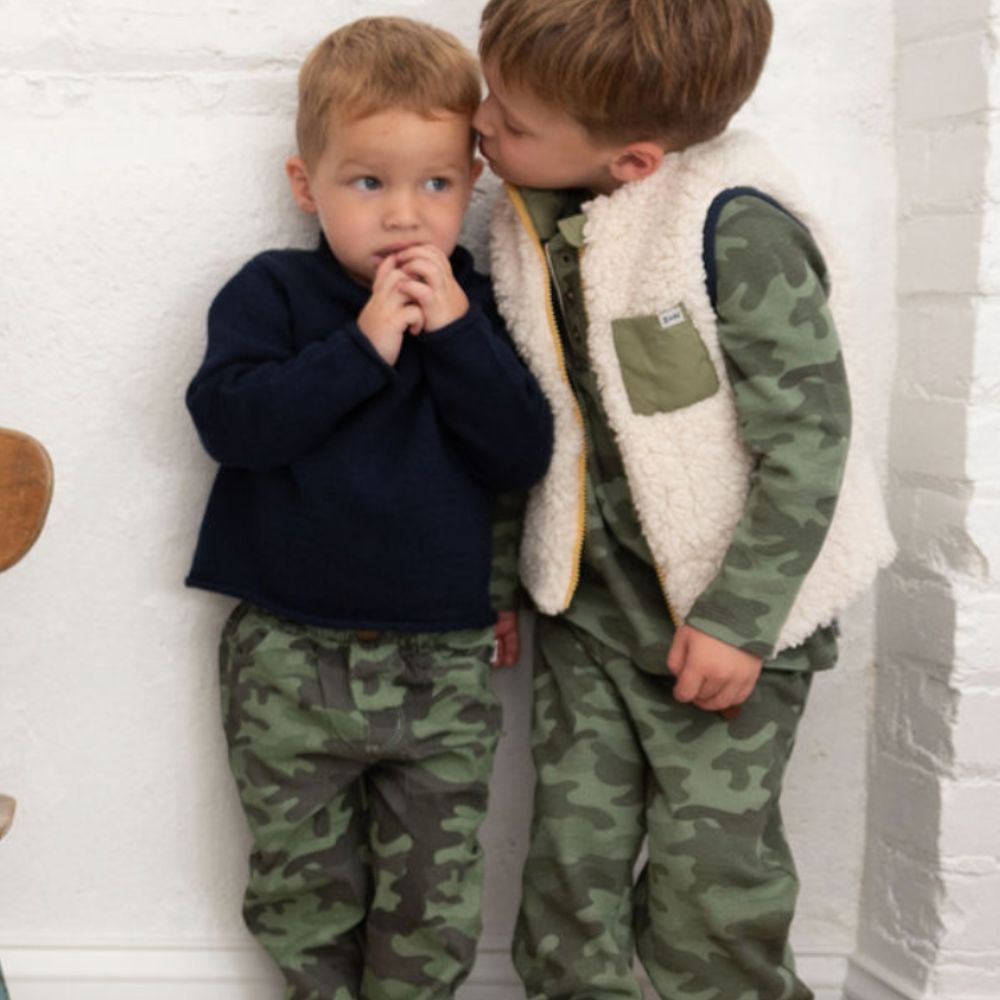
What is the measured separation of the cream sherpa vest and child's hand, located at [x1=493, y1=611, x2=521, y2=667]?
4.2 inches

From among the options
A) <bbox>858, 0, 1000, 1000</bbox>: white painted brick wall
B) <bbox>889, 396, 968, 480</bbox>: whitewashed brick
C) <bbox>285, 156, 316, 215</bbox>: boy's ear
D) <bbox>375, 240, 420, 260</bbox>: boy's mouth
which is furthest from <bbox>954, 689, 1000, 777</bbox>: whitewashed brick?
<bbox>285, 156, 316, 215</bbox>: boy's ear

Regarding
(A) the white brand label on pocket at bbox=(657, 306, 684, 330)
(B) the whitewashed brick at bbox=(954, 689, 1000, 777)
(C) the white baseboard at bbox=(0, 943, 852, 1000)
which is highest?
(A) the white brand label on pocket at bbox=(657, 306, 684, 330)

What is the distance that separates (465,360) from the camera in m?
1.46

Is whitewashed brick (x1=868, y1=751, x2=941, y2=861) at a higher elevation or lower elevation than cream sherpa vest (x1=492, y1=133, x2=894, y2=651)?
lower

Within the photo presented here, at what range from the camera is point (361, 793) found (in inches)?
64.3

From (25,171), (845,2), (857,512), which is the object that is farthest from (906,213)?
(25,171)

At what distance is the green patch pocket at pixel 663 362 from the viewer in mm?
1446

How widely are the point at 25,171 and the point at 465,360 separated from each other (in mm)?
517

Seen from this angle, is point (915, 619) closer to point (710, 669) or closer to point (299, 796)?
point (710, 669)

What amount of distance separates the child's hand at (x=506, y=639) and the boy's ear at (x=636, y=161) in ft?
1.58

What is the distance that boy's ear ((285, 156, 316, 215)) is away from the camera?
5.01ft

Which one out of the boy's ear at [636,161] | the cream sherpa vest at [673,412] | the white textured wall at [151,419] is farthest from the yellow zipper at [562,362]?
the white textured wall at [151,419]

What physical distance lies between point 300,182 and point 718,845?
78 centimetres

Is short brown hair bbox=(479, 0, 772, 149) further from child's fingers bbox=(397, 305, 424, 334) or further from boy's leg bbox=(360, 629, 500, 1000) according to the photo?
boy's leg bbox=(360, 629, 500, 1000)
